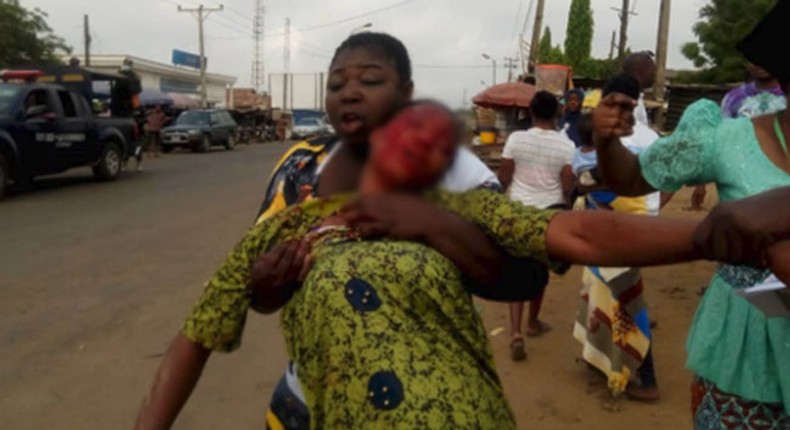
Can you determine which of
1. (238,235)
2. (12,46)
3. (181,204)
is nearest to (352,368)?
(238,235)

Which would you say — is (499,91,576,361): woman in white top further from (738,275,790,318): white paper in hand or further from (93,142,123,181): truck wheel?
(93,142,123,181): truck wheel

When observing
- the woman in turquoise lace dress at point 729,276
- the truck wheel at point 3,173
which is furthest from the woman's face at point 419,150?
the truck wheel at point 3,173

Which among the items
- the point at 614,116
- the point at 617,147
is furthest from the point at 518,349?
the point at 614,116

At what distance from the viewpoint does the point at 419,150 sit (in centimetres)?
49

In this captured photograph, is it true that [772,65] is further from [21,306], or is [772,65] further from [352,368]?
[21,306]

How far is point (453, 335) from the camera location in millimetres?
1112

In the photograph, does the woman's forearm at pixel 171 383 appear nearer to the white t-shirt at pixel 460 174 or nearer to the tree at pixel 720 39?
the white t-shirt at pixel 460 174

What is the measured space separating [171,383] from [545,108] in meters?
2.11

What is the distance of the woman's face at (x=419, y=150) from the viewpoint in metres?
0.48

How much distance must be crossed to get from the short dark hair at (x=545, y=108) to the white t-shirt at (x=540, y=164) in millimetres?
242

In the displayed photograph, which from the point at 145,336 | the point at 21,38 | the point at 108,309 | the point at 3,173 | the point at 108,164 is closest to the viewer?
the point at 145,336

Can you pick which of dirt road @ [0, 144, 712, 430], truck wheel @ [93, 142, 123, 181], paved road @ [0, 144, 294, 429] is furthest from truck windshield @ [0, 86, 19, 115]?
truck wheel @ [93, 142, 123, 181]

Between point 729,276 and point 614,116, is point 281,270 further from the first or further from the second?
point 729,276

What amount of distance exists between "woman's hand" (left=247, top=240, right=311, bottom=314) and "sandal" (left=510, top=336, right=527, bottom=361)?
320 centimetres
